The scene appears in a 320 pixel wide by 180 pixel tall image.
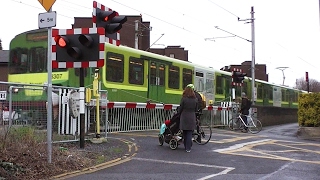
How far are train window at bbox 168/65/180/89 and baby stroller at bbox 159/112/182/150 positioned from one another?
8.78 metres

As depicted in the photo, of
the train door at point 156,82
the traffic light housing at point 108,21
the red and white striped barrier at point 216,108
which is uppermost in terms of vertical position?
the traffic light housing at point 108,21

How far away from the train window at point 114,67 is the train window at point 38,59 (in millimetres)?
2351

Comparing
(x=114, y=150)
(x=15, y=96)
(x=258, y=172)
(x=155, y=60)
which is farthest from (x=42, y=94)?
(x=155, y=60)

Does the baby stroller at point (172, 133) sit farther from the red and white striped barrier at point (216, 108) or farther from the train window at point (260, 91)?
the train window at point (260, 91)

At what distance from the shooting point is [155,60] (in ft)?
61.1

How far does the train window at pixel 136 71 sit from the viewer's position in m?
17.0

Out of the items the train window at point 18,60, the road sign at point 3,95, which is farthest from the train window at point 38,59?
the road sign at point 3,95

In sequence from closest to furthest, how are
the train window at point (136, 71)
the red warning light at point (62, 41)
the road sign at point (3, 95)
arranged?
the road sign at point (3, 95) → the red warning light at point (62, 41) → the train window at point (136, 71)

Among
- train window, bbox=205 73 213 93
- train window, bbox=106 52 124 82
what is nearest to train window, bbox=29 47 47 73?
train window, bbox=106 52 124 82

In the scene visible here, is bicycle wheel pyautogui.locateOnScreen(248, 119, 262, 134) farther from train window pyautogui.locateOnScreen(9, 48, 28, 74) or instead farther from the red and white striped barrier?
train window pyautogui.locateOnScreen(9, 48, 28, 74)

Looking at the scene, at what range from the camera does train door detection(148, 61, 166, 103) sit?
60.2 feet

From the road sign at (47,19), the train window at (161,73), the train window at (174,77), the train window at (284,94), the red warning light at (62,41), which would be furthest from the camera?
the train window at (284,94)

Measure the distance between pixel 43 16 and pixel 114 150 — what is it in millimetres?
3913

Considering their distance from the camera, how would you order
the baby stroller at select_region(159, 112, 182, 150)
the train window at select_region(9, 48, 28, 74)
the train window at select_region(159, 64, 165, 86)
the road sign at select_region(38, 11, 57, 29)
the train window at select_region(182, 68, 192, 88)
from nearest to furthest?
1. the road sign at select_region(38, 11, 57, 29)
2. the baby stroller at select_region(159, 112, 182, 150)
3. the train window at select_region(9, 48, 28, 74)
4. the train window at select_region(159, 64, 165, 86)
5. the train window at select_region(182, 68, 192, 88)
